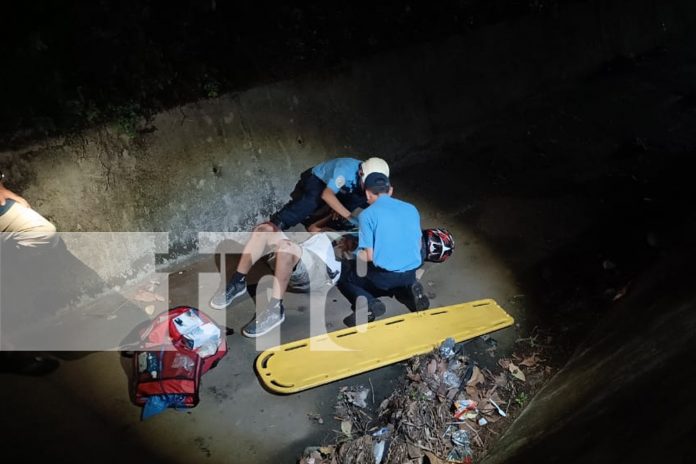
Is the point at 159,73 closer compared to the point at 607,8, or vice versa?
the point at 159,73

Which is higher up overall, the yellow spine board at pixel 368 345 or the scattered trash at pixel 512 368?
the yellow spine board at pixel 368 345

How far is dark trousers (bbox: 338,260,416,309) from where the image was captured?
15.8 ft

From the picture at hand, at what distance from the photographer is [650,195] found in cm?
687

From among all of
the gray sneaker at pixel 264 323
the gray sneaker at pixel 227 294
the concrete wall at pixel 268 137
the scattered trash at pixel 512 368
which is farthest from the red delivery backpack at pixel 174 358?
the scattered trash at pixel 512 368

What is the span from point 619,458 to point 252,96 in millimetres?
5202

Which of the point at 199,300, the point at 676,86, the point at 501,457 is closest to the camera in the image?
the point at 501,457

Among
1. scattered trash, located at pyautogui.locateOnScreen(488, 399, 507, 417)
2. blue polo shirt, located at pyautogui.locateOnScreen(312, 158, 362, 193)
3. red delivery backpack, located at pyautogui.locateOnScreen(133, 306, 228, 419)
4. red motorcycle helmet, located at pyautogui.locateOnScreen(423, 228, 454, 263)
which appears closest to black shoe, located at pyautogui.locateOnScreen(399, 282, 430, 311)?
red motorcycle helmet, located at pyautogui.locateOnScreen(423, 228, 454, 263)

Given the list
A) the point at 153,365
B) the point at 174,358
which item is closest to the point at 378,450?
the point at 174,358

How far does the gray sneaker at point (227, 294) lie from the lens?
4.94 meters

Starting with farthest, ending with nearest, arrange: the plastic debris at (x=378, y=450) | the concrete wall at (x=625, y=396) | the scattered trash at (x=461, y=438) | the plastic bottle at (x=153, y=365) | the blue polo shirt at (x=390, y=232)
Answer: the blue polo shirt at (x=390, y=232) < the plastic bottle at (x=153, y=365) < the scattered trash at (x=461, y=438) < the plastic debris at (x=378, y=450) < the concrete wall at (x=625, y=396)

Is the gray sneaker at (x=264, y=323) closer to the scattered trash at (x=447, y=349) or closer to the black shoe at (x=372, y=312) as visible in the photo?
the black shoe at (x=372, y=312)

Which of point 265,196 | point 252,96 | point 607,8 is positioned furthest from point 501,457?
point 607,8

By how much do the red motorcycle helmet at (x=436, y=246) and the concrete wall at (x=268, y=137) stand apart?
208cm

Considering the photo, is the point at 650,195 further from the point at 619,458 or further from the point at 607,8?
the point at 607,8
